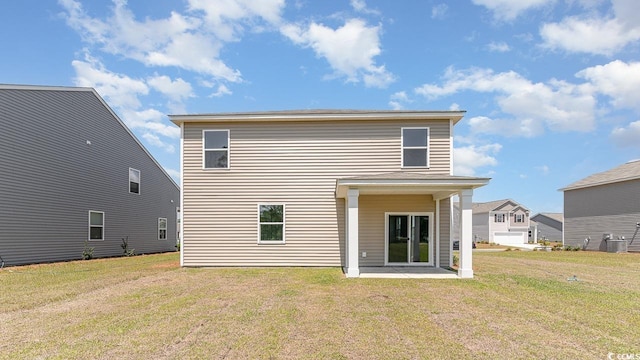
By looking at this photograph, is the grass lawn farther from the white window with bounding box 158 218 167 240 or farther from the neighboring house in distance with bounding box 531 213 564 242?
the neighboring house in distance with bounding box 531 213 564 242

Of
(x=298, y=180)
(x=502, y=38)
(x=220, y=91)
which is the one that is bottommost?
(x=298, y=180)

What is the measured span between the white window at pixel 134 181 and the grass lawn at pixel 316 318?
9908mm

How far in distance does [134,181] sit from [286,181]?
39.1ft

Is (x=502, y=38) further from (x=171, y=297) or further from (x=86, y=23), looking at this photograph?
(x=86, y=23)

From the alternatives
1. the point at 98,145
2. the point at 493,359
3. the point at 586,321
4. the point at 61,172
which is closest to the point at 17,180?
the point at 61,172

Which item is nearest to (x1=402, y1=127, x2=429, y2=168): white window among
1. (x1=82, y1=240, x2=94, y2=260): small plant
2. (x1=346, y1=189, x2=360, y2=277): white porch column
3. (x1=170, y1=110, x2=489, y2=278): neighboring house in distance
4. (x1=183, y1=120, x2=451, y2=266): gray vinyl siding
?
(x1=170, y1=110, x2=489, y2=278): neighboring house in distance

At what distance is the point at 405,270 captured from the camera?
34.4 feet

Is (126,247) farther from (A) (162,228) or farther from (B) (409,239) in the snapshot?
(B) (409,239)

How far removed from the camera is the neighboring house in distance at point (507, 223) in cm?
3966

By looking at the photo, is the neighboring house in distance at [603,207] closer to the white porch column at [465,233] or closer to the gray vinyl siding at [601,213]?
the gray vinyl siding at [601,213]

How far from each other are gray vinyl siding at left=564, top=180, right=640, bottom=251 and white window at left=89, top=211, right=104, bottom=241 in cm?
2948

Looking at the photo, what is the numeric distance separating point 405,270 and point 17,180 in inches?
571

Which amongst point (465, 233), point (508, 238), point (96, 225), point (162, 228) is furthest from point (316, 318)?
point (508, 238)

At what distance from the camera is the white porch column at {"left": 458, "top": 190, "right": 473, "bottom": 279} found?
9.41m
